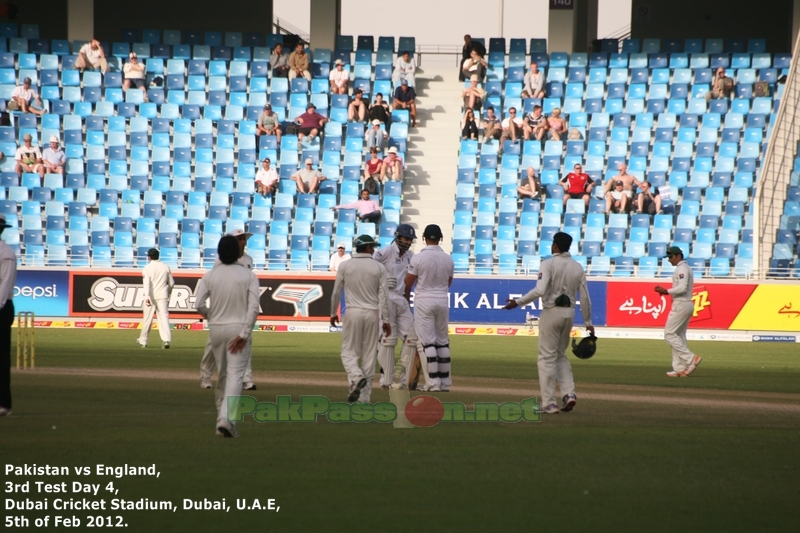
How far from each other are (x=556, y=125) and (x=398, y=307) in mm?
19654

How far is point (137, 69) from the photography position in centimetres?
3494

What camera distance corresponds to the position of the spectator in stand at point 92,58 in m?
35.2

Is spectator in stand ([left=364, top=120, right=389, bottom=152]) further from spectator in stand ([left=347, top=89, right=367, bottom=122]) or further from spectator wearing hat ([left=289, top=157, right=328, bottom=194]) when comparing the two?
spectator wearing hat ([left=289, top=157, right=328, bottom=194])

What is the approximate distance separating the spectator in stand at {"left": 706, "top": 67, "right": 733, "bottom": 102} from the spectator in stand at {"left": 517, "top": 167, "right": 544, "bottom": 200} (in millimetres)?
6384

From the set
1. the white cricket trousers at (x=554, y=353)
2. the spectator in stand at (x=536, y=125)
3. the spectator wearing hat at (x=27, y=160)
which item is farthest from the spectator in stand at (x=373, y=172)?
the white cricket trousers at (x=554, y=353)

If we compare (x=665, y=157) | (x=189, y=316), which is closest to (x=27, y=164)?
(x=189, y=316)

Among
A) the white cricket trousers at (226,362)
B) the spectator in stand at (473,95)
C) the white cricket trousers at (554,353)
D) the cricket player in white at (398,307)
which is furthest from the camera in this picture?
the spectator in stand at (473,95)

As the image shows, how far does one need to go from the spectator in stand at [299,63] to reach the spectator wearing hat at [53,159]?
24.8 ft

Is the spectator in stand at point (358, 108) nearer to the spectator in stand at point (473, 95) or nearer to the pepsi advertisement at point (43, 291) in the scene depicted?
the spectator in stand at point (473, 95)

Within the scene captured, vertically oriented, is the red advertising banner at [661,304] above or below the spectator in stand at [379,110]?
below

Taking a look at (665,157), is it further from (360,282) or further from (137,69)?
(360,282)

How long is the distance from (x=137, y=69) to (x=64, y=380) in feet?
70.6

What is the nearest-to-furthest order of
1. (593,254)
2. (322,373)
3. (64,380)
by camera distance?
(64,380) → (322,373) → (593,254)

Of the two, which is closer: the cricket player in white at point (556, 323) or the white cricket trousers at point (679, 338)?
the cricket player in white at point (556, 323)
